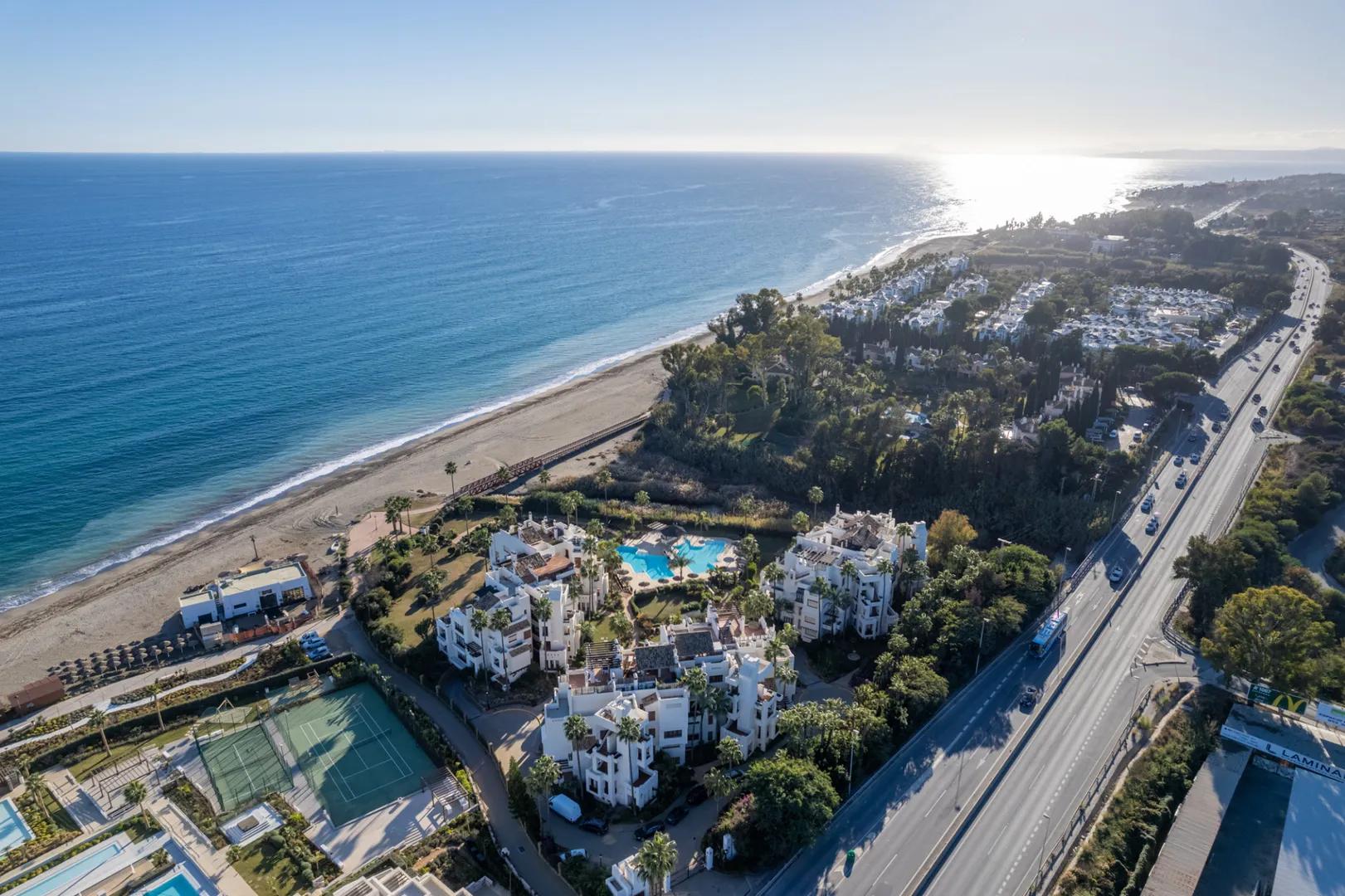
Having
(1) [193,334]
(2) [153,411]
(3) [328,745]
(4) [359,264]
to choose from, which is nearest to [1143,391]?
(3) [328,745]

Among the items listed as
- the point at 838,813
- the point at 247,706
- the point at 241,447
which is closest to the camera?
the point at 838,813

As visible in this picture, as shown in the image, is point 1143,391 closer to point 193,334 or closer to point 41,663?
point 41,663

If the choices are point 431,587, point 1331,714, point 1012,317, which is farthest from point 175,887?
point 1012,317

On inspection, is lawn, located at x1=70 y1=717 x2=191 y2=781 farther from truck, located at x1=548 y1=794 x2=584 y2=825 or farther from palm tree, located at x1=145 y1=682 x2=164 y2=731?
truck, located at x1=548 y1=794 x2=584 y2=825

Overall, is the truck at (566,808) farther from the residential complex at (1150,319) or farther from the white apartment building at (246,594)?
the residential complex at (1150,319)

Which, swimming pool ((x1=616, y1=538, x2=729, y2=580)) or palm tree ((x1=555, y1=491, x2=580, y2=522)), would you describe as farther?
palm tree ((x1=555, y1=491, x2=580, y2=522))

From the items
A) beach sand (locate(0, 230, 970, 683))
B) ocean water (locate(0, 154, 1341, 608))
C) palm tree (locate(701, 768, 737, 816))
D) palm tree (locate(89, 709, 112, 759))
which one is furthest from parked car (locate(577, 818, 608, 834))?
ocean water (locate(0, 154, 1341, 608))

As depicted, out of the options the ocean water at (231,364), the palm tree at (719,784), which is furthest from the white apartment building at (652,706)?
the ocean water at (231,364)
